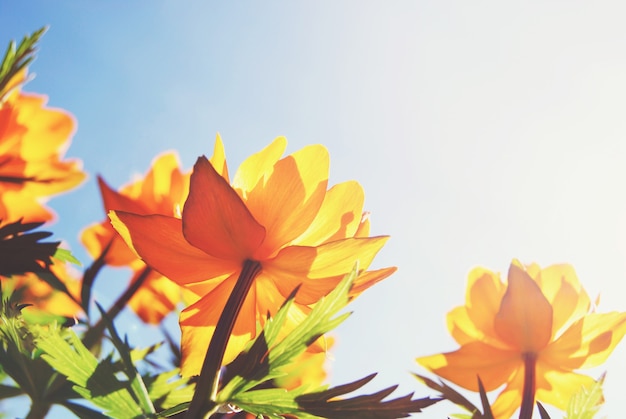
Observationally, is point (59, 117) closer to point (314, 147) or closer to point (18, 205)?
point (18, 205)

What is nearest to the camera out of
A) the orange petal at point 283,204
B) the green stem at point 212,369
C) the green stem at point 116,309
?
the green stem at point 212,369

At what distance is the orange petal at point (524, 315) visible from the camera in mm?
531

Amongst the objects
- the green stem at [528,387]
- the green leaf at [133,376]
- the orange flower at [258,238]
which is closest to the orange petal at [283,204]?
the orange flower at [258,238]

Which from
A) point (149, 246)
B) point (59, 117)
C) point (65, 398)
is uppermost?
point (59, 117)

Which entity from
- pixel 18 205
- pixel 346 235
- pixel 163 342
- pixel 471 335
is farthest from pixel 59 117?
pixel 471 335

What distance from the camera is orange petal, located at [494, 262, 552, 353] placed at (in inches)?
20.9

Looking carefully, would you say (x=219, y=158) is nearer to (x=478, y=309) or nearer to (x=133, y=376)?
(x=133, y=376)

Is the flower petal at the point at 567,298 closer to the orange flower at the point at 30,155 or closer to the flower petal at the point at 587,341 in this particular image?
the flower petal at the point at 587,341

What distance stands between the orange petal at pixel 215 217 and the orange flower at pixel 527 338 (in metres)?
0.28

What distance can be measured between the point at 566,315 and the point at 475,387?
0.42 feet

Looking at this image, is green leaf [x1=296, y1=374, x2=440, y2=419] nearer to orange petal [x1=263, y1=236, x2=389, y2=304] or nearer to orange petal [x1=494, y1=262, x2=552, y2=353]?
orange petal [x1=263, y1=236, x2=389, y2=304]

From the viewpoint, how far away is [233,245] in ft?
1.29

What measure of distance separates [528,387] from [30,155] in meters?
0.56

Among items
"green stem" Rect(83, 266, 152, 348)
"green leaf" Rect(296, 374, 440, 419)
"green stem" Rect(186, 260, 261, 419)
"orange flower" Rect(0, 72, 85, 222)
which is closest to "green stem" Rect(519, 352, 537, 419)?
"green leaf" Rect(296, 374, 440, 419)
